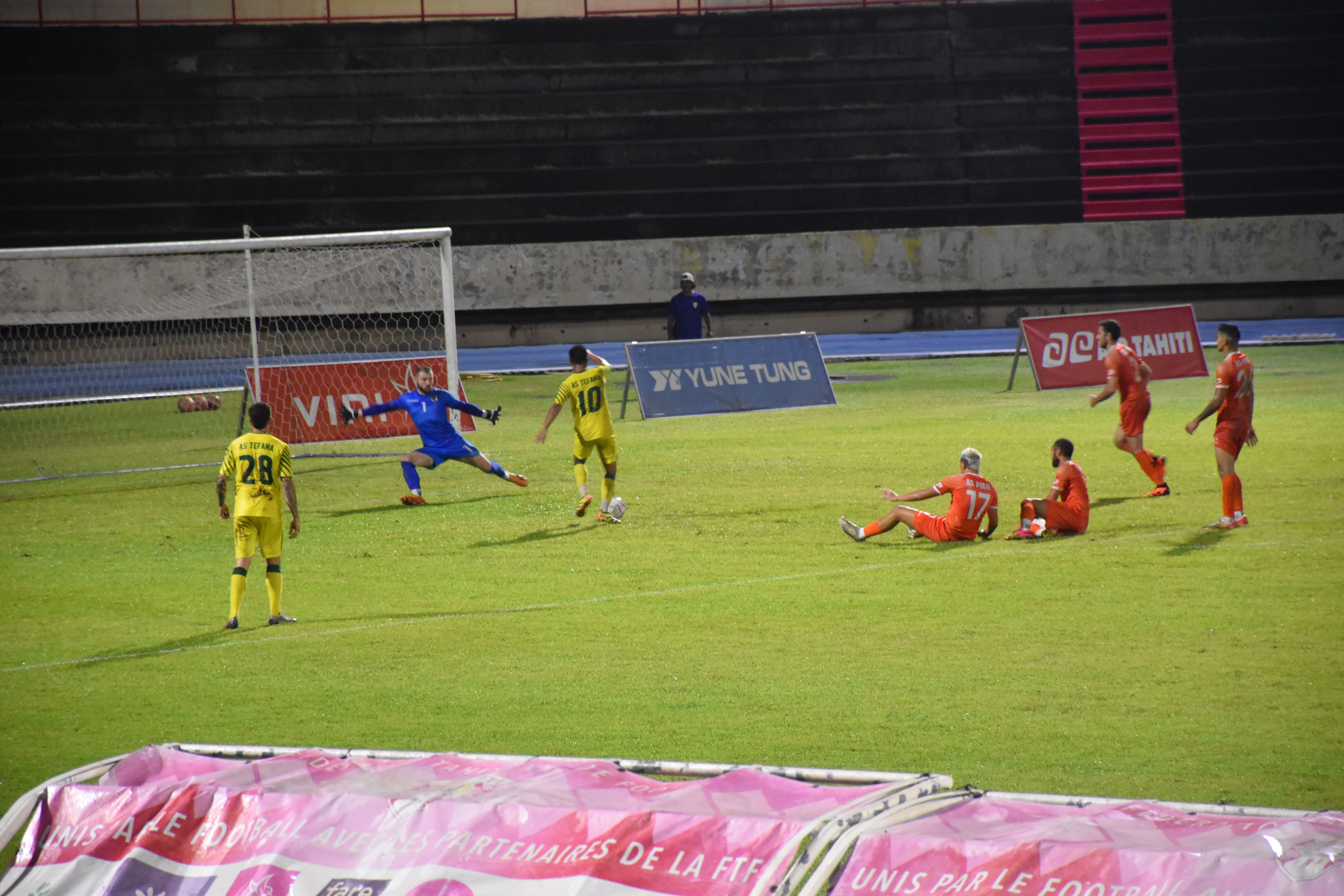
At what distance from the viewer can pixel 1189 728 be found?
24.6 feet

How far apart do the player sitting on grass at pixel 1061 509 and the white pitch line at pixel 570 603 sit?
0.75 feet

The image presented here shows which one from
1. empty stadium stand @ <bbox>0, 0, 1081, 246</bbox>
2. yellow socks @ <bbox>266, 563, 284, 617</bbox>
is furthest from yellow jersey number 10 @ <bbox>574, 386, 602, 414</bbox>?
empty stadium stand @ <bbox>0, 0, 1081, 246</bbox>

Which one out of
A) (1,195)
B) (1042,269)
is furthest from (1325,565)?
(1,195)

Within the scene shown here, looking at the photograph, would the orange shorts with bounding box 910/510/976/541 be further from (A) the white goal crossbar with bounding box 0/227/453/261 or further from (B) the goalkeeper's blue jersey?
(A) the white goal crossbar with bounding box 0/227/453/261

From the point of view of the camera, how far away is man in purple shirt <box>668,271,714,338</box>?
25.6 m

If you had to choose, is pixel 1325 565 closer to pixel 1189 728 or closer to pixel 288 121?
pixel 1189 728

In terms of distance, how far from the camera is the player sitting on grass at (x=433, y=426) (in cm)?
1664

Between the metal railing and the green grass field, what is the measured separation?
22.5 meters

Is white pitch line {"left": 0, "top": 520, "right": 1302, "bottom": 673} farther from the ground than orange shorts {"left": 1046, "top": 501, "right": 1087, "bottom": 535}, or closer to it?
closer to it

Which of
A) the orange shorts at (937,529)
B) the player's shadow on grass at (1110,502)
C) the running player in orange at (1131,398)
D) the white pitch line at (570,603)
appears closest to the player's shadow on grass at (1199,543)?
the white pitch line at (570,603)

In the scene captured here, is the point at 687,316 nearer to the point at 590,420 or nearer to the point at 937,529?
the point at 590,420

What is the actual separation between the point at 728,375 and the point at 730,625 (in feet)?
42.7

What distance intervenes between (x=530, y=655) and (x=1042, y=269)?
2934cm

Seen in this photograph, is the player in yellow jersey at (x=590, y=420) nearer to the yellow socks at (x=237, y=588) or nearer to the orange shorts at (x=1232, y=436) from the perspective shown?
the yellow socks at (x=237, y=588)
